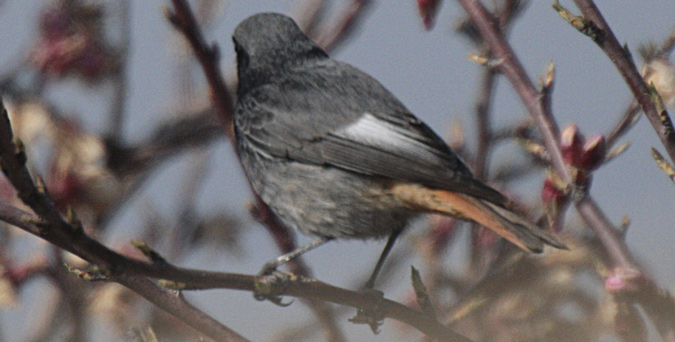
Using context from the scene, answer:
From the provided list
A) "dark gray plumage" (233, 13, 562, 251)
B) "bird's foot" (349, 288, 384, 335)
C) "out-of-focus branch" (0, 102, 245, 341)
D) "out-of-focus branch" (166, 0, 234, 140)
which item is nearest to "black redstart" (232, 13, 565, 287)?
"dark gray plumage" (233, 13, 562, 251)

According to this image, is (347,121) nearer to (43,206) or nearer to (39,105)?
(39,105)

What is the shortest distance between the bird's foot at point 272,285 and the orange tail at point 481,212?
0.56 meters

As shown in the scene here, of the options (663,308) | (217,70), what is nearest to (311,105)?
(217,70)

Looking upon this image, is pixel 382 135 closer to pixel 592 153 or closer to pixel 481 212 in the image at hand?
pixel 481 212

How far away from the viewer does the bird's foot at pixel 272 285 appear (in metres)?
1.82

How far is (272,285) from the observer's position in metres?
2.04

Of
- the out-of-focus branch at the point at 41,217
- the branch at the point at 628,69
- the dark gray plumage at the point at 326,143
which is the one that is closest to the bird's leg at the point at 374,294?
the dark gray plumage at the point at 326,143

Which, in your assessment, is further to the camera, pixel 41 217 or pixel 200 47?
pixel 200 47

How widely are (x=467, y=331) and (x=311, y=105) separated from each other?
116 centimetres

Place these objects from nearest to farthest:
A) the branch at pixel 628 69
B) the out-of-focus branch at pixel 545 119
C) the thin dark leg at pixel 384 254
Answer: the branch at pixel 628 69
the out-of-focus branch at pixel 545 119
the thin dark leg at pixel 384 254

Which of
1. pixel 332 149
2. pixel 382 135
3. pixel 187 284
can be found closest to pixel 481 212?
pixel 382 135

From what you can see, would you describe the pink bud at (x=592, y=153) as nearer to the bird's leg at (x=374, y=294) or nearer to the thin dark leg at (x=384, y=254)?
the bird's leg at (x=374, y=294)

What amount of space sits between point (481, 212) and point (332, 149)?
807mm

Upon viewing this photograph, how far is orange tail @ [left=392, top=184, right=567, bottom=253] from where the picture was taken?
7.55 ft
